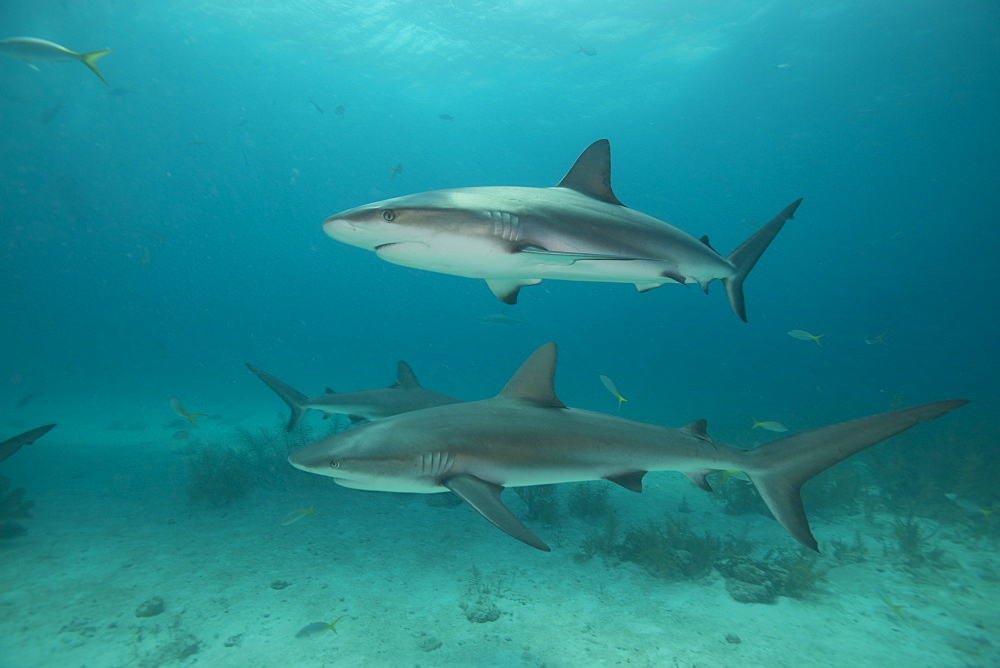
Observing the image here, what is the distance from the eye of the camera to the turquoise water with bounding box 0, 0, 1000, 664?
28.1 m

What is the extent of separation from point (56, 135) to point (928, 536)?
79.2 m

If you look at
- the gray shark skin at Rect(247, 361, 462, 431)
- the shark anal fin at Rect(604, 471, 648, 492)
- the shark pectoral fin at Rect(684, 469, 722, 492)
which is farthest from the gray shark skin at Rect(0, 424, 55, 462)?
the shark pectoral fin at Rect(684, 469, 722, 492)

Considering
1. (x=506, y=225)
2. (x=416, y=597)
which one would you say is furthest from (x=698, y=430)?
(x=416, y=597)

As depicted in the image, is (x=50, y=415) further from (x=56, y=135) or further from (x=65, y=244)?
(x=65, y=244)

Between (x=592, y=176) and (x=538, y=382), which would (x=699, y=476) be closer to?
(x=538, y=382)

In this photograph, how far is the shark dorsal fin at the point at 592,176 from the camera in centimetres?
429

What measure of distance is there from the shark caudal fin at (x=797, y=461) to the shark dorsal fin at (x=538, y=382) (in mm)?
1677

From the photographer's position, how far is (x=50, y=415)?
85.4 ft

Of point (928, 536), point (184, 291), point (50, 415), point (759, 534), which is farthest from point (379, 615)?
point (184, 291)

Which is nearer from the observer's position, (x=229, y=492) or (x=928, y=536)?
(x=928, y=536)

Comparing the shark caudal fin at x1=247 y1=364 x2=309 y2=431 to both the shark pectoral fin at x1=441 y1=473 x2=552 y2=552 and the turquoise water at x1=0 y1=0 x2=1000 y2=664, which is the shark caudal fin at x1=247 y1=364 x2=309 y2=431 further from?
the turquoise water at x1=0 y1=0 x2=1000 y2=664

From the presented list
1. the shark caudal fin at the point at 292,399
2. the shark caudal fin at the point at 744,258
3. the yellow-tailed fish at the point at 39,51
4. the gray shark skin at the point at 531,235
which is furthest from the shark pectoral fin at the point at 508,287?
the yellow-tailed fish at the point at 39,51

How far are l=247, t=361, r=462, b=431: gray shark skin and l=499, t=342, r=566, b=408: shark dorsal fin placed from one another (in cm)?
384

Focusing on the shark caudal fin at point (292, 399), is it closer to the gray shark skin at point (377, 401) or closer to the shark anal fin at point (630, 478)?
the gray shark skin at point (377, 401)
